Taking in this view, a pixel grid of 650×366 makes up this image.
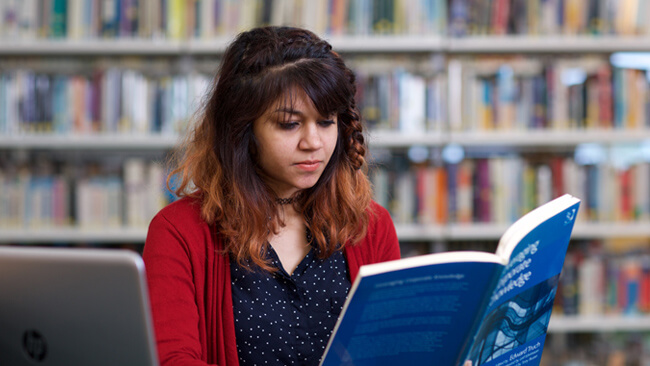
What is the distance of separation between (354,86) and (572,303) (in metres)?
1.48

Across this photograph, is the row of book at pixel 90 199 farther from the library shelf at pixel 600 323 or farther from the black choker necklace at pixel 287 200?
the library shelf at pixel 600 323

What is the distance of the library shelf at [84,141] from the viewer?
209cm

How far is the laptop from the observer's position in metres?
0.54

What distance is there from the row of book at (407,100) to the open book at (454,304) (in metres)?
1.31

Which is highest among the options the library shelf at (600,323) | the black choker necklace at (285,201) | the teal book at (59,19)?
the teal book at (59,19)

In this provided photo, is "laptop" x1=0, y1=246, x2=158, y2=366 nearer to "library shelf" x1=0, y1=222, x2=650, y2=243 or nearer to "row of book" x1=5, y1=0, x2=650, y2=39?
→ "library shelf" x1=0, y1=222, x2=650, y2=243

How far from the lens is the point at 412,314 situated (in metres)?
0.73

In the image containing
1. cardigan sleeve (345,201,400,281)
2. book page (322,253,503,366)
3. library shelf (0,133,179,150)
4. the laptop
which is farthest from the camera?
library shelf (0,133,179,150)

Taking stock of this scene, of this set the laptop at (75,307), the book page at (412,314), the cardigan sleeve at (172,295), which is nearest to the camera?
the laptop at (75,307)

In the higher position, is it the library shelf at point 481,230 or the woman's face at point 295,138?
the woman's face at point 295,138

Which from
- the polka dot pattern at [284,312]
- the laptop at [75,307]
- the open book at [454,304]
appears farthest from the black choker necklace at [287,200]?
the laptop at [75,307]

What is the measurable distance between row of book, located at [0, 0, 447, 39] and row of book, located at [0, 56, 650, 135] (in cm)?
15

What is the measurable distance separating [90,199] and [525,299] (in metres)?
1.74

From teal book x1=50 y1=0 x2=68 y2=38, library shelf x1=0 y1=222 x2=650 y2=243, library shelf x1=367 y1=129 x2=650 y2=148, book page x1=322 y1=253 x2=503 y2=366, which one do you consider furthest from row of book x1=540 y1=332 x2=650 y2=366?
teal book x1=50 y1=0 x2=68 y2=38
